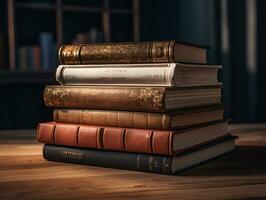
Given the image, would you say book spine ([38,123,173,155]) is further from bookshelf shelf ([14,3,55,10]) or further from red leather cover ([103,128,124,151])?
bookshelf shelf ([14,3,55,10])

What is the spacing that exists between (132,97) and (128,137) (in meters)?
0.09

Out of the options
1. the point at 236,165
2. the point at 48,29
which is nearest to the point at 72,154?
the point at 236,165

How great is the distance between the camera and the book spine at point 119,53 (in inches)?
35.4

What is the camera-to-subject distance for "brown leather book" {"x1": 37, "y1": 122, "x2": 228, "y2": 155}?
874 millimetres

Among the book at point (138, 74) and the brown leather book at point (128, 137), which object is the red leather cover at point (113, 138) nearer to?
the brown leather book at point (128, 137)

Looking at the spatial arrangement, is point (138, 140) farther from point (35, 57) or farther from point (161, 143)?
point (35, 57)

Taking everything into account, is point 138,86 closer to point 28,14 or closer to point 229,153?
point 229,153

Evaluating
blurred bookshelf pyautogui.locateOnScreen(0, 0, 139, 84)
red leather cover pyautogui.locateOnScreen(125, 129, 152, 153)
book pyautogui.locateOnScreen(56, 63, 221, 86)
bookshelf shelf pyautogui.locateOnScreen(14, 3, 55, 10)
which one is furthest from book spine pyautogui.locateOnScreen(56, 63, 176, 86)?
bookshelf shelf pyautogui.locateOnScreen(14, 3, 55, 10)

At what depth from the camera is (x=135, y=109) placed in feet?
3.02

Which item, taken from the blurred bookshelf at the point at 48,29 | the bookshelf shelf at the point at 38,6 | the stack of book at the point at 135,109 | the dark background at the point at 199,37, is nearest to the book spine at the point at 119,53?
the stack of book at the point at 135,109

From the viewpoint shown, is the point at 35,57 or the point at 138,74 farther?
the point at 35,57

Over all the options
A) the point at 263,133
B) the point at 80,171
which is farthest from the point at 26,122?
the point at 80,171

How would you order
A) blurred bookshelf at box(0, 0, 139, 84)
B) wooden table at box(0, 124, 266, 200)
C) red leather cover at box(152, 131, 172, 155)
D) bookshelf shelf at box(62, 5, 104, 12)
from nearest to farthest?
wooden table at box(0, 124, 266, 200) → red leather cover at box(152, 131, 172, 155) → blurred bookshelf at box(0, 0, 139, 84) → bookshelf shelf at box(62, 5, 104, 12)

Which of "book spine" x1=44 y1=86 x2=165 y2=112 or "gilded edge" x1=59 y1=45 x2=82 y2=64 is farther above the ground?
"gilded edge" x1=59 y1=45 x2=82 y2=64
